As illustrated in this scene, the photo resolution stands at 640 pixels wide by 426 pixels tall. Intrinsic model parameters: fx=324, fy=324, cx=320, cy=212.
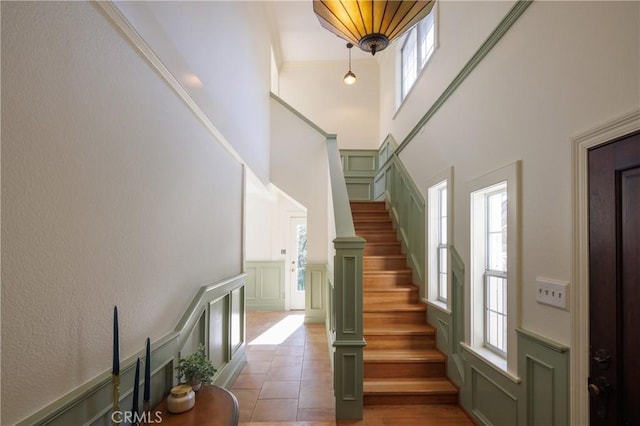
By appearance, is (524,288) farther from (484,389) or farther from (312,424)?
(312,424)

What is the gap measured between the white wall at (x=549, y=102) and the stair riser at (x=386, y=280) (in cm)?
172

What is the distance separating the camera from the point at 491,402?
2.34 meters

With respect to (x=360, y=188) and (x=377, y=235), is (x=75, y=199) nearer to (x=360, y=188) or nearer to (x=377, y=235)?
(x=377, y=235)

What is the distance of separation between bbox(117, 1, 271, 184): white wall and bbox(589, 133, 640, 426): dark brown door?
2.15m

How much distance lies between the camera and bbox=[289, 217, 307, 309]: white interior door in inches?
264

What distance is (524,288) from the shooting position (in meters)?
1.99

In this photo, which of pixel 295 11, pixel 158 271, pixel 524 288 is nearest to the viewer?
pixel 158 271

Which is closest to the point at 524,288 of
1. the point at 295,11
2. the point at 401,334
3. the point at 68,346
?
the point at 401,334

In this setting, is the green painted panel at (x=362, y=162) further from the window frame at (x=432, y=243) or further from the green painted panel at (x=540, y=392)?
the green painted panel at (x=540, y=392)

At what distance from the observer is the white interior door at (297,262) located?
6.70 m

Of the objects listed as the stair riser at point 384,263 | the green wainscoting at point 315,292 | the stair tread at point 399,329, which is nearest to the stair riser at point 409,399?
the stair tread at point 399,329

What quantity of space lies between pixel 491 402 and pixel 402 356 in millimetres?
894

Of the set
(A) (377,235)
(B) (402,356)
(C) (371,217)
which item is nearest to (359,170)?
(C) (371,217)

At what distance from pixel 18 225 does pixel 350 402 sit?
2561mm
